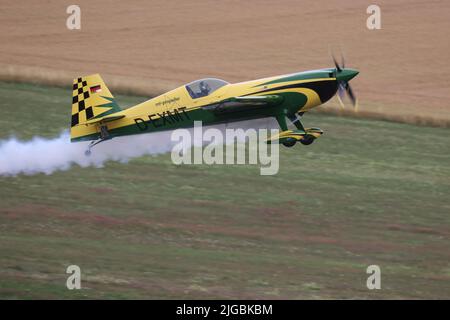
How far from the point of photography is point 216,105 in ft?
94.9

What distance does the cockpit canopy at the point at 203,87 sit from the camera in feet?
95.6

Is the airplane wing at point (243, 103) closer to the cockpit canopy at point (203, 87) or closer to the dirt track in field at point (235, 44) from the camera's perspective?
the cockpit canopy at point (203, 87)

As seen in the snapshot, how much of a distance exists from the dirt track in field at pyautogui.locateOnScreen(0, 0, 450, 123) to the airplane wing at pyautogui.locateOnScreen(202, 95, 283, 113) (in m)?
18.1

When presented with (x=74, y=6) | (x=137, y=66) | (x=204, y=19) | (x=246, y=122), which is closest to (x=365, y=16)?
(x=204, y=19)

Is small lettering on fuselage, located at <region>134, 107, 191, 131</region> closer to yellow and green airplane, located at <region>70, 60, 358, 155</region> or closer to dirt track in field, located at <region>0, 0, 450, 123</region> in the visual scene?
yellow and green airplane, located at <region>70, 60, 358, 155</region>

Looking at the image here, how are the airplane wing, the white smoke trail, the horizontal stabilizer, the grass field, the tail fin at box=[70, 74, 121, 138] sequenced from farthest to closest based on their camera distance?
the white smoke trail → the tail fin at box=[70, 74, 121, 138] → the horizontal stabilizer → the grass field → the airplane wing

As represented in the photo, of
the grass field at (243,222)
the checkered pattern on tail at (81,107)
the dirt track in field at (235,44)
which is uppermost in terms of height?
the dirt track in field at (235,44)

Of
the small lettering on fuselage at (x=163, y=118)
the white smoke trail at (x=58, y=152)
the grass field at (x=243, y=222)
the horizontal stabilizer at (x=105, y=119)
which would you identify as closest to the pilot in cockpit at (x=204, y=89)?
the small lettering on fuselage at (x=163, y=118)

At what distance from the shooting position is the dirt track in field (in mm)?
48719

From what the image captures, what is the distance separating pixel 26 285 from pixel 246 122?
8074 millimetres

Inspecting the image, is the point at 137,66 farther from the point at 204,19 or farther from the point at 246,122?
the point at 246,122

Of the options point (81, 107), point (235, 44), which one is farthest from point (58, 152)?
point (235, 44)

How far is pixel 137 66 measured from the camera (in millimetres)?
50094

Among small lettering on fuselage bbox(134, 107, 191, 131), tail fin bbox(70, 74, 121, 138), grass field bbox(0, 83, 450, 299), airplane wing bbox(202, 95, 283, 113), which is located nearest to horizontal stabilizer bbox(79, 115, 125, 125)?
tail fin bbox(70, 74, 121, 138)
